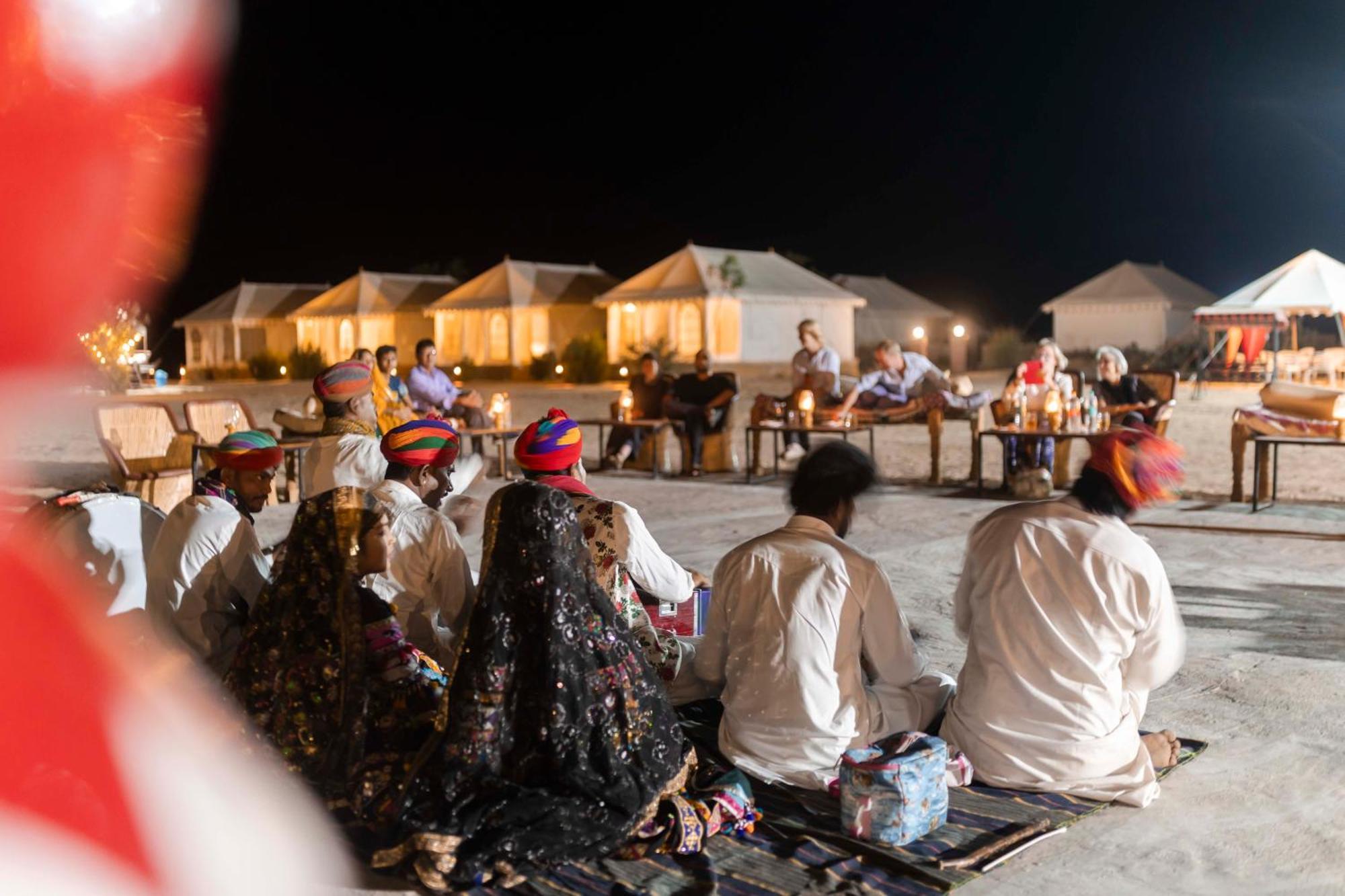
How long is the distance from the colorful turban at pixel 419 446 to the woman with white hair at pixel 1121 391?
7845 mm

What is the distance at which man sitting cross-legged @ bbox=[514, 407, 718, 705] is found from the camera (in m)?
4.24

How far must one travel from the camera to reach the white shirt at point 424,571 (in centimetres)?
421

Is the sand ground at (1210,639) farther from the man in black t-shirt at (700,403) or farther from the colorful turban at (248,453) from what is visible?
the colorful turban at (248,453)

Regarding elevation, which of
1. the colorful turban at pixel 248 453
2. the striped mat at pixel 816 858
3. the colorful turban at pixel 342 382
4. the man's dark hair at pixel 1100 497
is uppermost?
the colorful turban at pixel 342 382

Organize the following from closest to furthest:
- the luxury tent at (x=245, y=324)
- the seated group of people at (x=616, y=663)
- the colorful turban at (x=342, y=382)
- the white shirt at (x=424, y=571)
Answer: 1. the seated group of people at (x=616, y=663)
2. the white shirt at (x=424, y=571)
3. the colorful turban at (x=342, y=382)
4. the luxury tent at (x=245, y=324)

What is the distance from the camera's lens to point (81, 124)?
520 inches

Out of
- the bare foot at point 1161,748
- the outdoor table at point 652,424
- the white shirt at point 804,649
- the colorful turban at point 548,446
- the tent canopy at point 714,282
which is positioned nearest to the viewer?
the white shirt at point 804,649

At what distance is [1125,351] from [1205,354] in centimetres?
649

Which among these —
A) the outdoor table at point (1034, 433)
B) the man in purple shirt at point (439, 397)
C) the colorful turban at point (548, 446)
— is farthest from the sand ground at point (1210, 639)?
the man in purple shirt at point (439, 397)

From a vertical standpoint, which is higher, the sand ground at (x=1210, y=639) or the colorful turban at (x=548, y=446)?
the colorful turban at (x=548, y=446)

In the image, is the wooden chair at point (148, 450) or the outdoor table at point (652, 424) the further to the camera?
the outdoor table at point (652, 424)

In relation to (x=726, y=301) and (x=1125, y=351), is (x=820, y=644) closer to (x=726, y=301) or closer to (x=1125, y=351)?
(x=726, y=301)

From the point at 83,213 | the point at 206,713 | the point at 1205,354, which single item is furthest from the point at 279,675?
the point at 1205,354

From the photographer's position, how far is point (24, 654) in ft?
13.7
